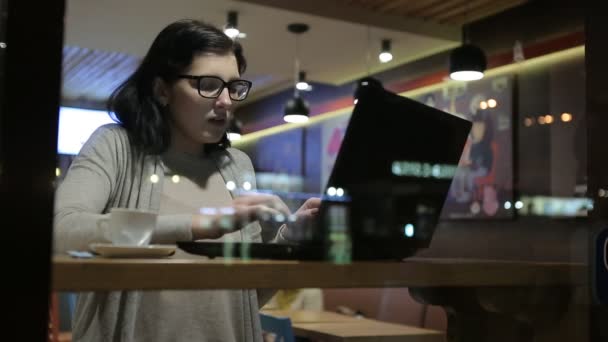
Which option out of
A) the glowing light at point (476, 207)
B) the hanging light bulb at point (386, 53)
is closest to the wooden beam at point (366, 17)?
the hanging light bulb at point (386, 53)

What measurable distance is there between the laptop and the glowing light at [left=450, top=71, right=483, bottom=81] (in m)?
2.84

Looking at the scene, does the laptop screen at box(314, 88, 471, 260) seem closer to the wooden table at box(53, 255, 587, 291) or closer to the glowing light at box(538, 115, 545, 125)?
the wooden table at box(53, 255, 587, 291)

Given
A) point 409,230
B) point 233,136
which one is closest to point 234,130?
point 233,136

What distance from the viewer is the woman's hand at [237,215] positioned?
1.00 m

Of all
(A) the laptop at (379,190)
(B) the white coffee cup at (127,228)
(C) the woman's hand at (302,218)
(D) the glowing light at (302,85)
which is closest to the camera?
(B) the white coffee cup at (127,228)

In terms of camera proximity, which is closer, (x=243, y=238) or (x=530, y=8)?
(x=243, y=238)

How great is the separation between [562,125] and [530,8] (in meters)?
1.04

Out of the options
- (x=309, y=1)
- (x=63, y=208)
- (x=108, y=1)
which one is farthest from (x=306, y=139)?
(x=63, y=208)

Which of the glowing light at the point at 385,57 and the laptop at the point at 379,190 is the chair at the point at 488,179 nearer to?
the glowing light at the point at 385,57

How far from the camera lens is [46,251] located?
738mm

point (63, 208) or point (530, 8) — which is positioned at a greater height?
point (530, 8)

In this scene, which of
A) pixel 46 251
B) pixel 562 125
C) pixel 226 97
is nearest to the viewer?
pixel 46 251

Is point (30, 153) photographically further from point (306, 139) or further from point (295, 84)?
point (295, 84)

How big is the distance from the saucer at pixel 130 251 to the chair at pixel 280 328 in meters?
1.95
